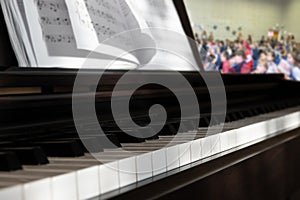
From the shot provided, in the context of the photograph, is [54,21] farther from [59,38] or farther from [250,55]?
[250,55]

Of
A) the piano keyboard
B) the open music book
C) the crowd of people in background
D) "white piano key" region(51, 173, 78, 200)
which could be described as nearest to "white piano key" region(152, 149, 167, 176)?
the piano keyboard

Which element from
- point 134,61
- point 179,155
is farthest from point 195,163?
point 134,61

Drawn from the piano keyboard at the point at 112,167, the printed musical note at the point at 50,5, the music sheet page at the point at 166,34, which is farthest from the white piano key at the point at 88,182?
the music sheet page at the point at 166,34

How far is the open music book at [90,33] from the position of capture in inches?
44.0

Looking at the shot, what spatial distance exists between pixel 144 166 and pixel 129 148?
0.27 ft

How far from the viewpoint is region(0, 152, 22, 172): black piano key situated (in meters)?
0.70

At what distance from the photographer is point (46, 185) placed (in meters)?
0.61

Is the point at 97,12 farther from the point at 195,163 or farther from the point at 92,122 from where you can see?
the point at 195,163

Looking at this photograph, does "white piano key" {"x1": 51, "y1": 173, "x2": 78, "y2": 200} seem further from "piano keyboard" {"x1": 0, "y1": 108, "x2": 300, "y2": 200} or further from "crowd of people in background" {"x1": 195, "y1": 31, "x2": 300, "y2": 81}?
"crowd of people in background" {"x1": 195, "y1": 31, "x2": 300, "y2": 81}

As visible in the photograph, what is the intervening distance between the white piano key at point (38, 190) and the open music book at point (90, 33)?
0.54 metres

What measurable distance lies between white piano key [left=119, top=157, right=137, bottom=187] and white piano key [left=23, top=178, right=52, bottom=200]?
0.16 m

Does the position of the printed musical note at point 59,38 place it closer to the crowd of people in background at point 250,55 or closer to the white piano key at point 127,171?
the white piano key at point 127,171

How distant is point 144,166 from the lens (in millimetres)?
835

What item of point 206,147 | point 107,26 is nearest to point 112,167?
point 206,147
